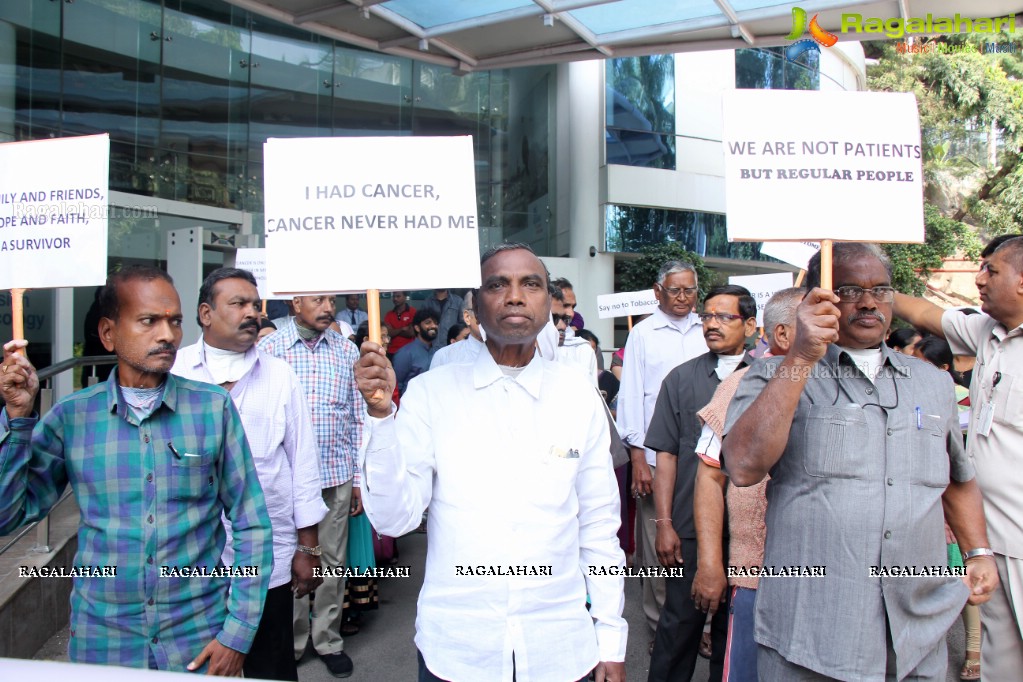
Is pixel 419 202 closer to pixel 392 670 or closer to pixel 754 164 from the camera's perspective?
pixel 754 164

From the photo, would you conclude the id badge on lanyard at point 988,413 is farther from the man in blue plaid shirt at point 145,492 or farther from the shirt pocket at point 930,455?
the man in blue plaid shirt at point 145,492

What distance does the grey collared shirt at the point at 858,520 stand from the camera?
234 cm

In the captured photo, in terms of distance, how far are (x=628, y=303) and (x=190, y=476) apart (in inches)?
256

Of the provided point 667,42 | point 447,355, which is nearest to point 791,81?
point 667,42

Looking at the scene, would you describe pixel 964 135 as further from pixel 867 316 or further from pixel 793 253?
pixel 867 316

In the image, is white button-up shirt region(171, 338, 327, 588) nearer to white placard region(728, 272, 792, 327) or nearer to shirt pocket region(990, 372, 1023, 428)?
shirt pocket region(990, 372, 1023, 428)

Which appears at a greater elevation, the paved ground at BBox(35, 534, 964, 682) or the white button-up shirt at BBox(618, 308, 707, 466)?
the white button-up shirt at BBox(618, 308, 707, 466)

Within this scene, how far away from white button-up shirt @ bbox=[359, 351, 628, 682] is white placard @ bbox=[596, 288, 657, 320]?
595cm

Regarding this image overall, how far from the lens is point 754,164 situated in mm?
2619

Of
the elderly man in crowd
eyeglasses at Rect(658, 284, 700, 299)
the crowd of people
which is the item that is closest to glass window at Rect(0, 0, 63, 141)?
eyeglasses at Rect(658, 284, 700, 299)

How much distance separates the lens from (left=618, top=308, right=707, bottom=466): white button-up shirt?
5359 millimetres

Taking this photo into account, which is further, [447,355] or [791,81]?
[791,81]

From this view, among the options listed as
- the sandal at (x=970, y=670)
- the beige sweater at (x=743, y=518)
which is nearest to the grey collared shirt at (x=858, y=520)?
the beige sweater at (x=743, y=518)

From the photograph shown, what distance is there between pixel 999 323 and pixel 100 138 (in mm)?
3688
